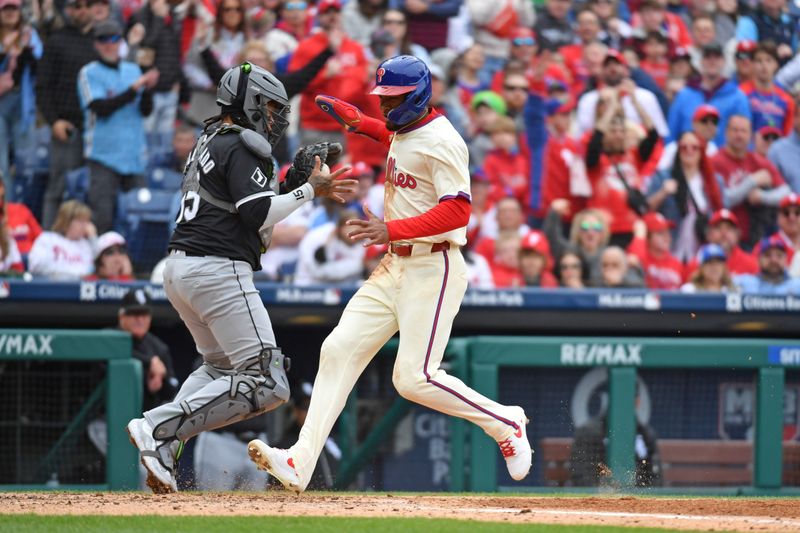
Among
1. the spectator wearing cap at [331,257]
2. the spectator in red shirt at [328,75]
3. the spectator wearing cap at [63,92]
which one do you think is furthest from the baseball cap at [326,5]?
the spectator wearing cap at [331,257]

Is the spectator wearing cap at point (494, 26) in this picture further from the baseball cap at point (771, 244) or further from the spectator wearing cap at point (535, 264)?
the baseball cap at point (771, 244)

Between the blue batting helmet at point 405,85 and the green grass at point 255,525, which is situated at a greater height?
the blue batting helmet at point 405,85

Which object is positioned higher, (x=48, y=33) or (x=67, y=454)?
(x=48, y=33)

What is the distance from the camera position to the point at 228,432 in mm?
8258

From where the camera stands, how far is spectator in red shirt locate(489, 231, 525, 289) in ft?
30.9

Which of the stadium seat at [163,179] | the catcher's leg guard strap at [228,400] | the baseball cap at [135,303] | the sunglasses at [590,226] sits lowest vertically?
the catcher's leg guard strap at [228,400]

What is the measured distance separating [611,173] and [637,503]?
494cm

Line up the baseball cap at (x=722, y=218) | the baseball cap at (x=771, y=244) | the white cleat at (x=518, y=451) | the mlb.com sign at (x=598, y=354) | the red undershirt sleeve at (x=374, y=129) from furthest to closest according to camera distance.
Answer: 1. the baseball cap at (x=722, y=218)
2. the baseball cap at (x=771, y=244)
3. the mlb.com sign at (x=598, y=354)
4. the red undershirt sleeve at (x=374, y=129)
5. the white cleat at (x=518, y=451)

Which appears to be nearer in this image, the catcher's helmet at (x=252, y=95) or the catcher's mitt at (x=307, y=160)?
the catcher's helmet at (x=252, y=95)

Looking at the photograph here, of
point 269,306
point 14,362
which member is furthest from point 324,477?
point 14,362

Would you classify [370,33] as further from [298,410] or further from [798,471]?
[798,471]

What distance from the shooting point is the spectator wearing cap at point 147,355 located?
7.90 meters

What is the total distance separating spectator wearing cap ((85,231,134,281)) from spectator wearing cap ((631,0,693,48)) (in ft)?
17.3

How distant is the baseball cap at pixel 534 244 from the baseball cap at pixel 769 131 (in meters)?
2.59
